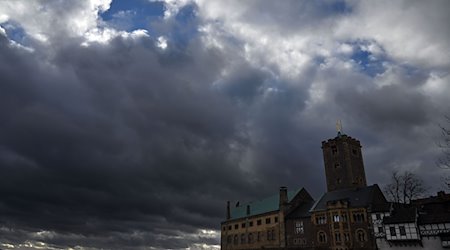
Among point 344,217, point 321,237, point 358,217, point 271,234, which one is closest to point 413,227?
point 358,217

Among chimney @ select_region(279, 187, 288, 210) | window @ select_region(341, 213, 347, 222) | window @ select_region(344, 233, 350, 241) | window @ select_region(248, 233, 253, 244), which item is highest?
chimney @ select_region(279, 187, 288, 210)

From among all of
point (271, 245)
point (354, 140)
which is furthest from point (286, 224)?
point (354, 140)

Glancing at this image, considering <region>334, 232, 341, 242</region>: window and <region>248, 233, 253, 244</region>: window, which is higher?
<region>248, 233, 253, 244</region>: window

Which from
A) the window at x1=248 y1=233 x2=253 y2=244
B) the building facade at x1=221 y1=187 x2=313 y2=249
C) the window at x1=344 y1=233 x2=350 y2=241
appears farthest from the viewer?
the window at x1=248 y1=233 x2=253 y2=244

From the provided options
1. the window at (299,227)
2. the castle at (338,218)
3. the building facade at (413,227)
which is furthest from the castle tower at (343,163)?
the building facade at (413,227)

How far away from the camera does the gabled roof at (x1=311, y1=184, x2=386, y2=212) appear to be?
8012 centimetres

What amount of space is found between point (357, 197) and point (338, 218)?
700 centimetres

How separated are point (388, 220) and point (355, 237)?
876cm

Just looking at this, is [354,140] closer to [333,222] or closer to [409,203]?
[409,203]

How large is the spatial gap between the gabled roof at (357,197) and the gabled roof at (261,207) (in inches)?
524

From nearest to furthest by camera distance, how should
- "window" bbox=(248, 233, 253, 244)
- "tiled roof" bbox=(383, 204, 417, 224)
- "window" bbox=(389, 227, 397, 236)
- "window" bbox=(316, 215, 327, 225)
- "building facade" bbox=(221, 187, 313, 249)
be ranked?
1. "tiled roof" bbox=(383, 204, 417, 224)
2. "window" bbox=(389, 227, 397, 236)
3. "window" bbox=(316, 215, 327, 225)
4. "building facade" bbox=(221, 187, 313, 249)
5. "window" bbox=(248, 233, 253, 244)

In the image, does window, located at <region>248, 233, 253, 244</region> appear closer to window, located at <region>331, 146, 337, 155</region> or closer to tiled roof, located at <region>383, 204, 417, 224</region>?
window, located at <region>331, 146, 337, 155</region>

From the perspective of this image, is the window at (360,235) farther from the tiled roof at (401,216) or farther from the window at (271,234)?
the window at (271,234)

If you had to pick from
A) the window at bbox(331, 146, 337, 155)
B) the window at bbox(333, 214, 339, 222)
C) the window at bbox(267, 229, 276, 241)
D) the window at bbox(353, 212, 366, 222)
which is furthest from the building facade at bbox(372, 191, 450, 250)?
the window at bbox(331, 146, 337, 155)
